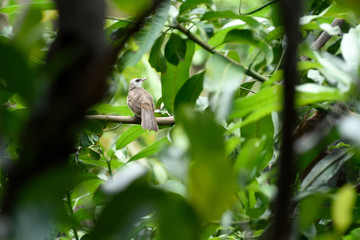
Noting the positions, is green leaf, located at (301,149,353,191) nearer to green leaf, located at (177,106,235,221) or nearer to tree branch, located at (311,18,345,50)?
green leaf, located at (177,106,235,221)

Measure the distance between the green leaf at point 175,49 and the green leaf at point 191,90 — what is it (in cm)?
8

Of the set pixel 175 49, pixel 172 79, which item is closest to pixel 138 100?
pixel 172 79

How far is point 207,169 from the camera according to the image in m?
0.49

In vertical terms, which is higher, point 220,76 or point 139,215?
point 139,215

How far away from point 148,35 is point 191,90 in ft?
0.69

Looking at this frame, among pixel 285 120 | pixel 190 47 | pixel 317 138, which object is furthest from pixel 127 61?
pixel 285 120

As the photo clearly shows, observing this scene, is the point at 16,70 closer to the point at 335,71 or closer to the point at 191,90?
the point at 335,71

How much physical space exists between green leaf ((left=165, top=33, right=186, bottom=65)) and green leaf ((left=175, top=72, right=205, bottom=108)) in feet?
0.26

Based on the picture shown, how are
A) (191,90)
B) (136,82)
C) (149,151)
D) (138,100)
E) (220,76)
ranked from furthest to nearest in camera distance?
(136,82), (138,100), (149,151), (191,90), (220,76)

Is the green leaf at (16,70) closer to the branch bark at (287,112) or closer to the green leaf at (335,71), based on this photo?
the branch bark at (287,112)

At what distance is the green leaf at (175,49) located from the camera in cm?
139

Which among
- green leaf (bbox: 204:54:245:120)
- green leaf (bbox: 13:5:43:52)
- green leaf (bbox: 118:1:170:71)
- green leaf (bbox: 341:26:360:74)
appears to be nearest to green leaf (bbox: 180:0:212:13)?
green leaf (bbox: 118:1:170:71)

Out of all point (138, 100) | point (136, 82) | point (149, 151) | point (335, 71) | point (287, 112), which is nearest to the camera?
point (287, 112)

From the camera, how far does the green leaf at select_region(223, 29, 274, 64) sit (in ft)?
4.09
